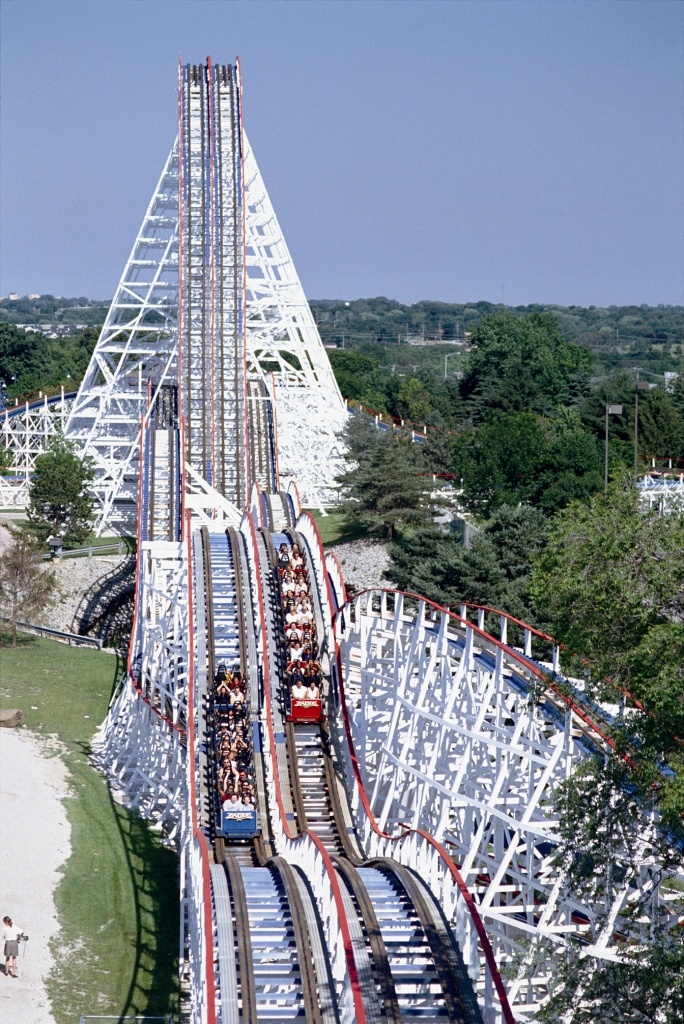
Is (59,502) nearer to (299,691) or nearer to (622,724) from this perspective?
(299,691)

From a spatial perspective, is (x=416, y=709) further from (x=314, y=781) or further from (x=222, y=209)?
(x=222, y=209)

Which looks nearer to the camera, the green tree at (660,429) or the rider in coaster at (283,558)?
the rider in coaster at (283,558)

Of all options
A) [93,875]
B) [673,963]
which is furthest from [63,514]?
[673,963]

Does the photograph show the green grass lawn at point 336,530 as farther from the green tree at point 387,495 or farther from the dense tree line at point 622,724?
the dense tree line at point 622,724

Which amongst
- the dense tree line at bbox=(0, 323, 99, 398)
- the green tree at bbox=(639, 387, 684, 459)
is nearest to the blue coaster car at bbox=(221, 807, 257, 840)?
the green tree at bbox=(639, 387, 684, 459)

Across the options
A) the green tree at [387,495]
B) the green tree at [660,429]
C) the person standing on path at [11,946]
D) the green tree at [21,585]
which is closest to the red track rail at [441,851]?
the person standing on path at [11,946]

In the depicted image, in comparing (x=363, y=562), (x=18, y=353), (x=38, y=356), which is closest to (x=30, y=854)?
(x=363, y=562)
